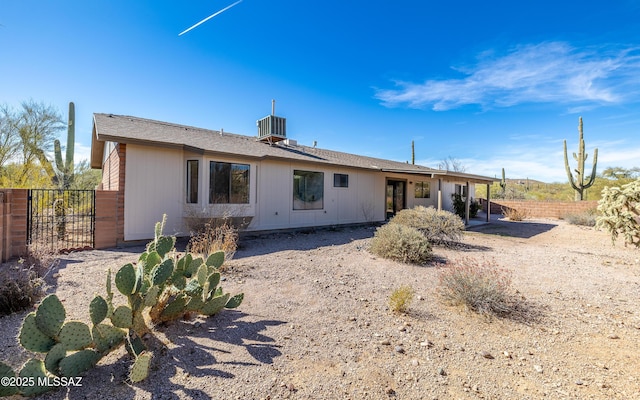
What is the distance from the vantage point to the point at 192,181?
836cm

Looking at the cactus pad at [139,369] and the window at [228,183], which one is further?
the window at [228,183]

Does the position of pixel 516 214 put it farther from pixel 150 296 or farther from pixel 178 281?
pixel 150 296

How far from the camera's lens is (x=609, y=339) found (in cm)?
322

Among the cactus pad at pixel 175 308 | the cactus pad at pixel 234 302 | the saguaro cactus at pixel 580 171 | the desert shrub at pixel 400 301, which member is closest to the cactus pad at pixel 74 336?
the cactus pad at pixel 175 308

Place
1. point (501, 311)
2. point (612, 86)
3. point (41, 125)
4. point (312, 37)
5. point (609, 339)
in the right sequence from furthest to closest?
point (41, 125) < point (612, 86) < point (312, 37) < point (501, 311) < point (609, 339)

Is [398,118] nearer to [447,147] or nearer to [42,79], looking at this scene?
[447,147]

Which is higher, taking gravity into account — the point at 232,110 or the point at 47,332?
the point at 232,110

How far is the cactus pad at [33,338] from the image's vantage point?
196cm

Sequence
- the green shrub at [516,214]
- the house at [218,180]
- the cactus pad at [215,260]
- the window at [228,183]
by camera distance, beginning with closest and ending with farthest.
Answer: the cactus pad at [215,260] < the house at [218,180] < the window at [228,183] < the green shrub at [516,214]

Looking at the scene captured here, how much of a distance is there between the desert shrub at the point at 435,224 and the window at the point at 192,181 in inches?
262

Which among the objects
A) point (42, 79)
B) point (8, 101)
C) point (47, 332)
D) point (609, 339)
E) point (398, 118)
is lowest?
point (609, 339)

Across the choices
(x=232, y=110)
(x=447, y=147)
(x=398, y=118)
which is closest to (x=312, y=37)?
(x=232, y=110)

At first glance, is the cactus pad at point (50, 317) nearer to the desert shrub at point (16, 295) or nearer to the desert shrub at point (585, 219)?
the desert shrub at point (16, 295)

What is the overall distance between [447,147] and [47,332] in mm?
32483
